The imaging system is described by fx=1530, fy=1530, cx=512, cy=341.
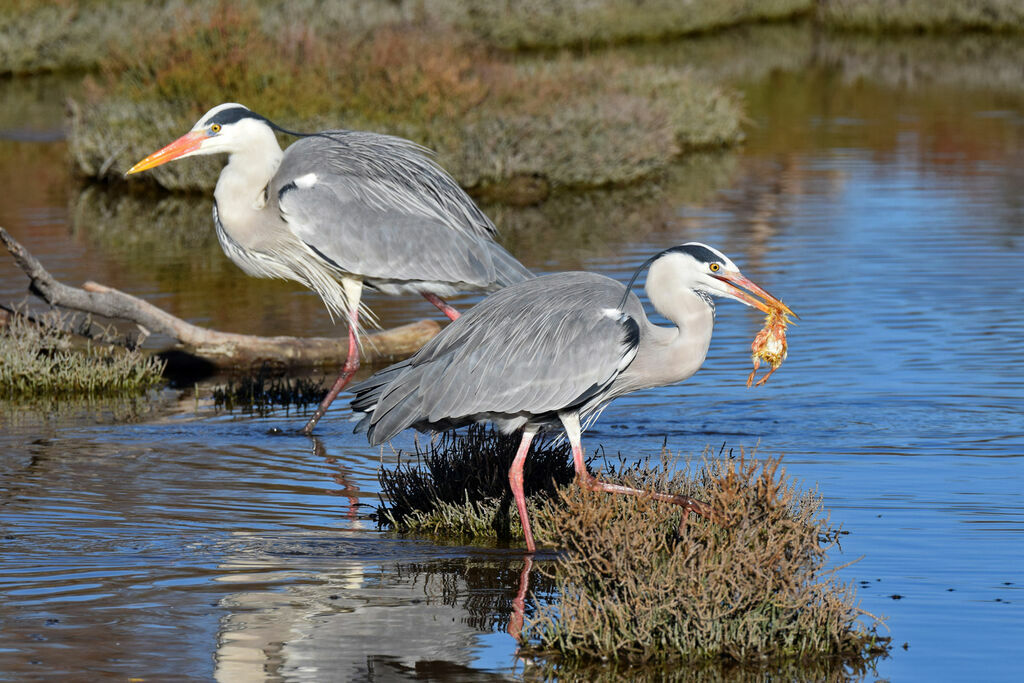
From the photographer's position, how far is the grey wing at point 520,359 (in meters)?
7.44

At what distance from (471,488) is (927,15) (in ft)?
149

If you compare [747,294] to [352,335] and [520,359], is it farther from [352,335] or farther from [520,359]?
[352,335]

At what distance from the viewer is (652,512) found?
6973 millimetres

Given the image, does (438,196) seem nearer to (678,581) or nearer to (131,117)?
(678,581)

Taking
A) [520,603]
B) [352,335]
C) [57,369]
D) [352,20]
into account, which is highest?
[352,20]

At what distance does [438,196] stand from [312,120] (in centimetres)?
1251

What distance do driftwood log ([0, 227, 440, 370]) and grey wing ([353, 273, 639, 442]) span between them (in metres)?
4.13

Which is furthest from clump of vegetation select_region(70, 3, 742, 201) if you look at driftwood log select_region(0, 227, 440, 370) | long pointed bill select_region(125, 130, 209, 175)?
long pointed bill select_region(125, 130, 209, 175)

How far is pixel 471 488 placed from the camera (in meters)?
8.41

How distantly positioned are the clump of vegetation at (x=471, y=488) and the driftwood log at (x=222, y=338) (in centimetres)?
353

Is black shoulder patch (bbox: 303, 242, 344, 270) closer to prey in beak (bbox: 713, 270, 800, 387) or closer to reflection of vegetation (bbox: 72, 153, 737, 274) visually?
prey in beak (bbox: 713, 270, 800, 387)

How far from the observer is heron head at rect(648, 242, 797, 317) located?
285 inches

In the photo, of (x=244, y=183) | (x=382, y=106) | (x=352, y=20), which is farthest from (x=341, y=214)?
(x=352, y=20)

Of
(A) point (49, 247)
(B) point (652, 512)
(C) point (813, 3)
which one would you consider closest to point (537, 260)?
(A) point (49, 247)
